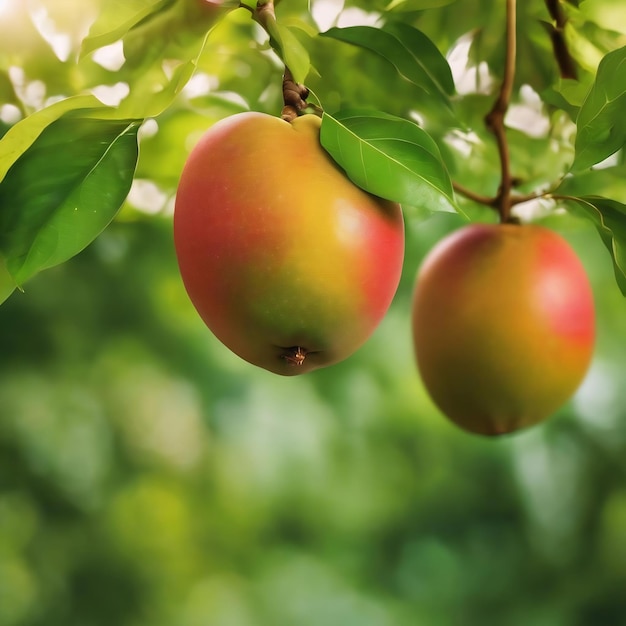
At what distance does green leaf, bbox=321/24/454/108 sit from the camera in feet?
1.24

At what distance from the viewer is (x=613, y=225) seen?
13.8 inches

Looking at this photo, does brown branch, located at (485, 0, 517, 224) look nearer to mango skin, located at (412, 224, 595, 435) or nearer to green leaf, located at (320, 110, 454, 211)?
mango skin, located at (412, 224, 595, 435)

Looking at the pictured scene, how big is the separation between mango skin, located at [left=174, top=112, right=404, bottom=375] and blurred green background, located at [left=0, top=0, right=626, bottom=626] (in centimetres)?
62

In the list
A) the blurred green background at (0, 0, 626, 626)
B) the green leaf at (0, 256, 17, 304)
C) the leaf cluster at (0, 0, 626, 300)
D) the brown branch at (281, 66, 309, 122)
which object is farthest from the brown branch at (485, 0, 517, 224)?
the blurred green background at (0, 0, 626, 626)

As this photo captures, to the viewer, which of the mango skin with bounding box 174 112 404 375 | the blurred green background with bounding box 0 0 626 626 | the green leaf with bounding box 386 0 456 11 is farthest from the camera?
the blurred green background with bounding box 0 0 626 626

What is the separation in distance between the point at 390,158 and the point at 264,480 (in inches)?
32.3

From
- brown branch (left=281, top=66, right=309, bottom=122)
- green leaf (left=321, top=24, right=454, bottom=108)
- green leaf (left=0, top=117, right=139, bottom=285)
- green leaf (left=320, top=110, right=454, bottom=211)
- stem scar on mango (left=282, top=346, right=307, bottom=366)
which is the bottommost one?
stem scar on mango (left=282, top=346, right=307, bottom=366)

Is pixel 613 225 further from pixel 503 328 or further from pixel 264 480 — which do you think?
pixel 264 480

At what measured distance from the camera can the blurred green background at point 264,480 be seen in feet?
3.31

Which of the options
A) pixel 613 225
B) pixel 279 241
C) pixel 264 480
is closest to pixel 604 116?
pixel 613 225

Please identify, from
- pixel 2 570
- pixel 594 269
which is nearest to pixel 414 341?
pixel 594 269

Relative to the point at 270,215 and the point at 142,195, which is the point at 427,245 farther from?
the point at 270,215

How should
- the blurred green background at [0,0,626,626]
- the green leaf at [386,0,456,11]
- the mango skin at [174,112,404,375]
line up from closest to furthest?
the mango skin at [174,112,404,375], the green leaf at [386,0,456,11], the blurred green background at [0,0,626,626]

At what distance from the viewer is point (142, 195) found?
57 centimetres
